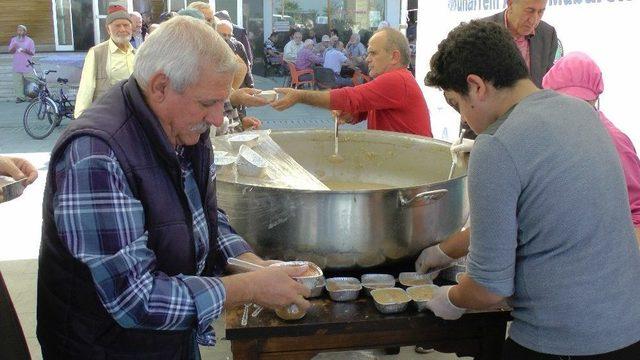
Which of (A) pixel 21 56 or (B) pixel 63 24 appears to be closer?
(A) pixel 21 56

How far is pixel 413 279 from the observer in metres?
1.78

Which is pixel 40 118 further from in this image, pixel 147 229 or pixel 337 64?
pixel 147 229

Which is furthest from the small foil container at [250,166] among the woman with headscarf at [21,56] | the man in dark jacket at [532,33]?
the woman with headscarf at [21,56]

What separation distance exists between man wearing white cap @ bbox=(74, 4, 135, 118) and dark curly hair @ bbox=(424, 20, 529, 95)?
344 cm

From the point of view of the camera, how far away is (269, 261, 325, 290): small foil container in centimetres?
157

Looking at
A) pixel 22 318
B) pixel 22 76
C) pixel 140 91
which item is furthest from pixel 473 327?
pixel 22 76

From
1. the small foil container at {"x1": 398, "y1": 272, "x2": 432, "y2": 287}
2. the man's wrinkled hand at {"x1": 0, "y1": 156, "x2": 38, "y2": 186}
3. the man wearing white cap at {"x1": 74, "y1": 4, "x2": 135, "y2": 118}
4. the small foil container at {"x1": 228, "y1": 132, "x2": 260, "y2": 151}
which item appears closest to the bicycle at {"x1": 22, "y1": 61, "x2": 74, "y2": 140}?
the man wearing white cap at {"x1": 74, "y1": 4, "x2": 135, "y2": 118}

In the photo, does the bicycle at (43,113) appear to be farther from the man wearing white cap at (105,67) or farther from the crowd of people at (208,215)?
the crowd of people at (208,215)

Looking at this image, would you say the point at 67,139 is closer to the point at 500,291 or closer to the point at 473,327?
the point at 500,291

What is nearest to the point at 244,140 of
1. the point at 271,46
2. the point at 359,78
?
the point at 359,78

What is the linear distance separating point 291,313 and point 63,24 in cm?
1416

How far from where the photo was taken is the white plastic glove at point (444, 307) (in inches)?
60.3

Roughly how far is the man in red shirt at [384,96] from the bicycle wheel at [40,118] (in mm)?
6099

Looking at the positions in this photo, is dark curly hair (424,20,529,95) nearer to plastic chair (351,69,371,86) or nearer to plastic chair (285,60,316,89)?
plastic chair (351,69,371,86)
